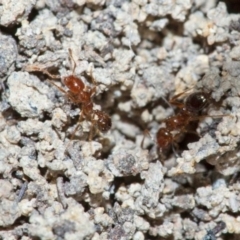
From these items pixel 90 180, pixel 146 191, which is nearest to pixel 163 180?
pixel 146 191

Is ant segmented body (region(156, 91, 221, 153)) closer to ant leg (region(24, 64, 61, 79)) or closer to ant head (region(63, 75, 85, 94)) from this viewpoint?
ant head (region(63, 75, 85, 94))

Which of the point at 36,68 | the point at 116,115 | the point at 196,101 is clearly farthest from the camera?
the point at 116,115

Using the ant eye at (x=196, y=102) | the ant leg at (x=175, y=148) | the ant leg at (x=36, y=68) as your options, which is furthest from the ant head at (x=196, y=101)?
the ant leg at (x=36, y=68)

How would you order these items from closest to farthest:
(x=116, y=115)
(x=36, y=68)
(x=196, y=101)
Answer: (x=36, y=68)
(x=196, y=101)
(x=116, y=115)

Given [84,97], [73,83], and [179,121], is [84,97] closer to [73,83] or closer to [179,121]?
[73,83]

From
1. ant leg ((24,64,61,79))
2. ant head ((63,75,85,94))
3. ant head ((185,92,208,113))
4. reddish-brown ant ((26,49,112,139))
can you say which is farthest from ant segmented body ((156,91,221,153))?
ant leg ((24,64,61,79))

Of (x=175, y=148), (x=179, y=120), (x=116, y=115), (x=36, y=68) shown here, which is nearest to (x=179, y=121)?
(x=179, y=120)
